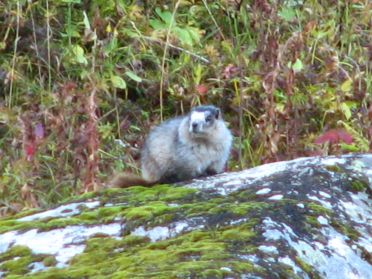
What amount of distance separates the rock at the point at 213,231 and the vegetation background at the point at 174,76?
7.59 ft

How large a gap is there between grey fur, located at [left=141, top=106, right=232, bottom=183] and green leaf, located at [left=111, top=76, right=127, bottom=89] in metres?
1.73

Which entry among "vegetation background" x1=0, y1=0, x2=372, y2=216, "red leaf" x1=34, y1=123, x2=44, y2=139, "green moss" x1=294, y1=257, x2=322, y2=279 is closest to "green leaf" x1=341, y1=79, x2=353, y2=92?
"vegetation background" x1=0, y1=0, x2=372, y2=216

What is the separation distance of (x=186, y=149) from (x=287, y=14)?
115 inches

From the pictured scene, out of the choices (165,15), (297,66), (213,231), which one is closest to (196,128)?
(297,66)

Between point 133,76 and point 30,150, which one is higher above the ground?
point 30,150

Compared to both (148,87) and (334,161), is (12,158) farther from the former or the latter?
(334,161)

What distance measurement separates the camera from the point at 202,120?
21.4ft

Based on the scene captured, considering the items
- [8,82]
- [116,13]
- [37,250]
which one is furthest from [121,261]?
[116,13]

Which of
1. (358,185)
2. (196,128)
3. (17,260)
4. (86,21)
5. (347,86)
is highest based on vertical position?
(17,260)

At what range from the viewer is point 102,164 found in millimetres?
7676

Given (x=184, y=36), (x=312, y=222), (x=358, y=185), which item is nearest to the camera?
(x=312, y=222)

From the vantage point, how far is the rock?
3775 millimetres

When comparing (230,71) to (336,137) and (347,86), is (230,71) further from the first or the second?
(336,137)

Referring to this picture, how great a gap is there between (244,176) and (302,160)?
11.9 inches
